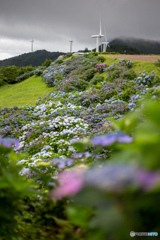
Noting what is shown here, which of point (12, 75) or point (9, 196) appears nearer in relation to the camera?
point (9, 196)

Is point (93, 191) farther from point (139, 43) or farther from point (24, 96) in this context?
point (139, 43)

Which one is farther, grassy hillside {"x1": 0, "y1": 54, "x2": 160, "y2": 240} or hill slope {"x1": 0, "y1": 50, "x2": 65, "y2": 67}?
hill slope {"x1": 0, "y1": 50, "x2": 65, "y2": 67}

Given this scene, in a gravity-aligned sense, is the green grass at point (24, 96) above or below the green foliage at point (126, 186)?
below

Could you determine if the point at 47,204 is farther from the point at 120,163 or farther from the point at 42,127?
the point at 42,127

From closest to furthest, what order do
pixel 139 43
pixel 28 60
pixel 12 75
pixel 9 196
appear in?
pixel 9 196 → pixel 12 75 → pixel 28 60 → pixel 139 43

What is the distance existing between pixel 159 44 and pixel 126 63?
137 meters

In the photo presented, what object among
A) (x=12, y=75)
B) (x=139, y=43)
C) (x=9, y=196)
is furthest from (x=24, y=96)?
(x=139, y=43)

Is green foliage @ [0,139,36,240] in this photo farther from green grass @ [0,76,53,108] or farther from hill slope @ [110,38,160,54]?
hill slope @ [110,38,160,54]

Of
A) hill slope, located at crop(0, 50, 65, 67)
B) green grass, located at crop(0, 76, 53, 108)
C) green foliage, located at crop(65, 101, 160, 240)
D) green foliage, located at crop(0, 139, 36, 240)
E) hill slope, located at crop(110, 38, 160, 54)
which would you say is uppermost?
hill slope, located at crop(110, 38, 160, 54)

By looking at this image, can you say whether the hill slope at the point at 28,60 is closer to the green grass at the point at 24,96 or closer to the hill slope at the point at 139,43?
the hill slope at the point at 139,43

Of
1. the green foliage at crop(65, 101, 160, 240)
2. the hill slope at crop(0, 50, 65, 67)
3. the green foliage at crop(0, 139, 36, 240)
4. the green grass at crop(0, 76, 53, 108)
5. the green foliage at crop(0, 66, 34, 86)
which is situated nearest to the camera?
the green foliage at crop(65, 101, 160, 240)

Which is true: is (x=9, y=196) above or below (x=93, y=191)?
below

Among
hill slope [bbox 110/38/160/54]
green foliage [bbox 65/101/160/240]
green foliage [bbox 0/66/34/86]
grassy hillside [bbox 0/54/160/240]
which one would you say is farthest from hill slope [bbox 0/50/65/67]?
green foliage [bbox 65/101/160/240]

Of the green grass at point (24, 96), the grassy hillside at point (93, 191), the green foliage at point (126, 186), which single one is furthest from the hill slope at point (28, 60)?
the green foliage at point (126, 186)
